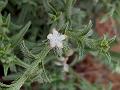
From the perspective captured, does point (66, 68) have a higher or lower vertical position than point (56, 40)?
lower

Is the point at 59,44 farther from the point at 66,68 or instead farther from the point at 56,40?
the point at 66,68

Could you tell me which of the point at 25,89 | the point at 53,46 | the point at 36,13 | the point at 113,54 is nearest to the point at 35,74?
the point at 53,46

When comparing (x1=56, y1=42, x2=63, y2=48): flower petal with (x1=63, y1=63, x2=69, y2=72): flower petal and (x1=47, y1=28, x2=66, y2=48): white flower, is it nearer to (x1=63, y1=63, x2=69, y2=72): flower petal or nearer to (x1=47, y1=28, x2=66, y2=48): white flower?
(x1=47, y1=28, x2=66, y2=48): white flower

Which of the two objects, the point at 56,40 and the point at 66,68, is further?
the point at 66,68

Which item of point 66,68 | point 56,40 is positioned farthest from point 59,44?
point 66,68

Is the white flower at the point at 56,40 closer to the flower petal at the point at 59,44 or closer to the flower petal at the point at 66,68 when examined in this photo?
the flower petal at the point at 59,44

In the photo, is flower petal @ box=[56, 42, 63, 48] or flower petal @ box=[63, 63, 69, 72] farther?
flower petal @ box=[63, 63, 69, 72]

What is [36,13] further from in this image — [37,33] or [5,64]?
[5,64]

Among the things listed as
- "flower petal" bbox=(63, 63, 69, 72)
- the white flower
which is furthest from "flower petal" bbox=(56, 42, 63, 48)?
"flower petal" bbox=(63, 63, 69, 72)

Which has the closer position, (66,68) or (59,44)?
(59,44)

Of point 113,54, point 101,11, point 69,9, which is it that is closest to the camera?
point 69,9

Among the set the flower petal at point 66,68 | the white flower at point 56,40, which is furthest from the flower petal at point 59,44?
the flower petal at point 66,68
